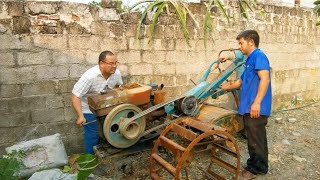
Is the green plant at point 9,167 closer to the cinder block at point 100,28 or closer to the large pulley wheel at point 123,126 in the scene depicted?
the large pulley wheel at point 123,126

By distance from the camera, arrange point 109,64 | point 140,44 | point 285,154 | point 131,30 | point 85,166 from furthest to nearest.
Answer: point 140,44
point 131,30
point 285,154
point 109,64
point 85,166

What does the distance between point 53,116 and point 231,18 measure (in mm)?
3696

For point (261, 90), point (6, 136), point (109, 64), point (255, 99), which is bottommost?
point (6, 136)

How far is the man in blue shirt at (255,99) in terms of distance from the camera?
3396 millimetres

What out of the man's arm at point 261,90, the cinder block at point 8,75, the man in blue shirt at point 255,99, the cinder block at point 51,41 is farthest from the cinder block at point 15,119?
the man's arm at point 261,90

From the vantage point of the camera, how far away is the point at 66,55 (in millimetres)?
4172

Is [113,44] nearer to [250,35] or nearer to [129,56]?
[129,56]

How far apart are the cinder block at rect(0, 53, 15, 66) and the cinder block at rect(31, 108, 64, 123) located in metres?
0.71

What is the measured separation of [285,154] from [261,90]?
5.27 feet

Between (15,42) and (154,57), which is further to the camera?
(154,57)

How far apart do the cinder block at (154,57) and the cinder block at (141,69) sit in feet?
0.27

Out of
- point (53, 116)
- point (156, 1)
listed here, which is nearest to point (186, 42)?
point (156, 1)

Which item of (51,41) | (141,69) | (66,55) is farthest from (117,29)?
(51,41)

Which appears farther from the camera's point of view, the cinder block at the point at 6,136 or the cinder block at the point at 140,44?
the cinder block at the point at 140,44
